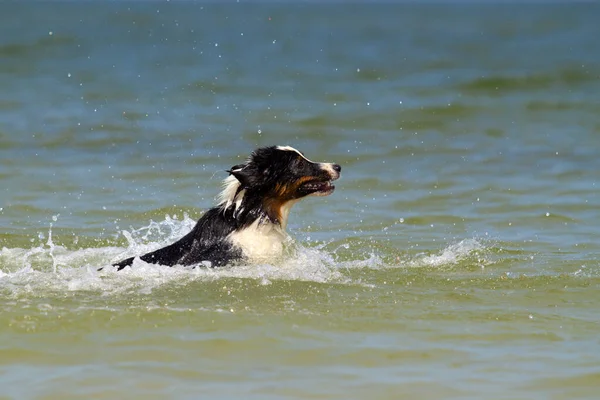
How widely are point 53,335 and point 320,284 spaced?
2.10 meters

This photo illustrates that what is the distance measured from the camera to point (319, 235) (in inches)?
407

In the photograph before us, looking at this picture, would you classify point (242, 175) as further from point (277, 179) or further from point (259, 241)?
point (259, 241)

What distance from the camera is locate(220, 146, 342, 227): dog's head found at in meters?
7.91

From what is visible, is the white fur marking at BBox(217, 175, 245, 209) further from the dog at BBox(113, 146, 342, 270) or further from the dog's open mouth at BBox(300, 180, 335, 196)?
the dog's open mouth at BBox(300, 180, 335, 196)

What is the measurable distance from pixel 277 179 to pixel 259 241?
18.5 inches

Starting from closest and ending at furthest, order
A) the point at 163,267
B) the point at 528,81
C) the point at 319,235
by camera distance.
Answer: the point at 163,267 < the point at 319,235 < the point at 528,81

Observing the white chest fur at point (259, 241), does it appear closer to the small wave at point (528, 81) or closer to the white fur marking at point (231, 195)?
the white fur marking at point (231, 195)

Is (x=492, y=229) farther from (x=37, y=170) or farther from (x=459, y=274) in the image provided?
(x=37, y=170)

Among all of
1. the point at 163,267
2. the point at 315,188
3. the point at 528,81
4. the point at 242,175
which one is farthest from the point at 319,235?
the point at 528,81

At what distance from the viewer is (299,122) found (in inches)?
735

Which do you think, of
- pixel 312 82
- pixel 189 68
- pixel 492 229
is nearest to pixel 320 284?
pixel 492 229

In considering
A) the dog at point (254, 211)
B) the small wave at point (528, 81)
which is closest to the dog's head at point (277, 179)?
the dog at point (254, 211)

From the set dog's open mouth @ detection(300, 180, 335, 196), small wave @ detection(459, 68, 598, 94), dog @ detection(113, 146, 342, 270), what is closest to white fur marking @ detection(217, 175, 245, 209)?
dog @ detection(113, 146, 342, 270)

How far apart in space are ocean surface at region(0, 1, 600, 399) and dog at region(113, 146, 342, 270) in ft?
0.65
